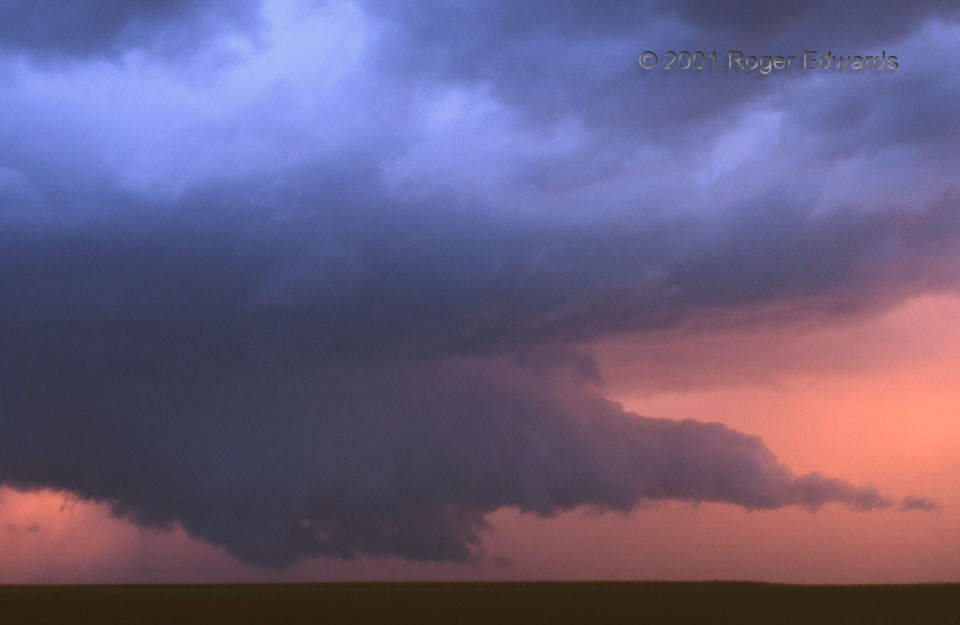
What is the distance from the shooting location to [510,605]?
98.1 m

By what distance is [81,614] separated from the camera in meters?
91.4

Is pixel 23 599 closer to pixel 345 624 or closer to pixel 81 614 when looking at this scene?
pixel 81 614

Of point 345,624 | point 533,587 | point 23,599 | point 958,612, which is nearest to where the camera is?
point 345,624

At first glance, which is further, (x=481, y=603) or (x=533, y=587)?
(x=533, y=587)

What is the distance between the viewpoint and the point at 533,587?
123 meters

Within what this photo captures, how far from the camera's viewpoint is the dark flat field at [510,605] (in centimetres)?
8706

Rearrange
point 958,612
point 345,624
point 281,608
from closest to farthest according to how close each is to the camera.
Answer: point 345,624 < point 958,612 < point 281,608

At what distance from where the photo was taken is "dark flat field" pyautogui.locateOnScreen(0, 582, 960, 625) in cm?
8706

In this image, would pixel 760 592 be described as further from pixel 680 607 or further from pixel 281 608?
pixel 281 608

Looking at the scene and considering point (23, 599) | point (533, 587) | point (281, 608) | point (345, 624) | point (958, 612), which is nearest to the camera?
point (345, 624)

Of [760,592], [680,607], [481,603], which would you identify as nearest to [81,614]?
[481,603]

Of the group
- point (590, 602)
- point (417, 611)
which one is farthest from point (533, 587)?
point (417, 611)

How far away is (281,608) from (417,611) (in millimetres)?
12582

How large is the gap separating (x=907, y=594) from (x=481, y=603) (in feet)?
136
